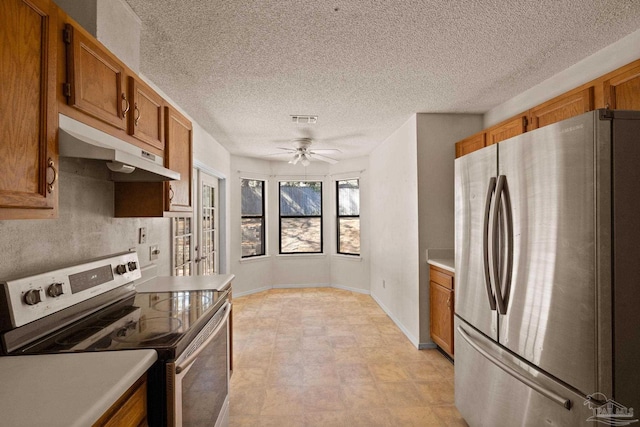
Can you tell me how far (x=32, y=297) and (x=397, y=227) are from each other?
11.6 ft

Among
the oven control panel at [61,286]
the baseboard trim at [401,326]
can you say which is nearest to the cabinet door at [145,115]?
the oven control panel at [61,286]

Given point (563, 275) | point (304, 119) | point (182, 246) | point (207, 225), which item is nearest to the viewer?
point (563, 275)

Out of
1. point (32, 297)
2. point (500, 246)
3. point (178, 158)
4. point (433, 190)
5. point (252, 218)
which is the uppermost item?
point (178, 158)

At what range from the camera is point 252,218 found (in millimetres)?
5805

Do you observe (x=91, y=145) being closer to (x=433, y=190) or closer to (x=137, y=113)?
(x=137, y=113)

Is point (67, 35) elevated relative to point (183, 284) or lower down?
elevated

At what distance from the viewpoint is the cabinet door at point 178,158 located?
211 centimetres

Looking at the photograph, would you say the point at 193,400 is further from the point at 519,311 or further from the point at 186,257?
the point at 186,257

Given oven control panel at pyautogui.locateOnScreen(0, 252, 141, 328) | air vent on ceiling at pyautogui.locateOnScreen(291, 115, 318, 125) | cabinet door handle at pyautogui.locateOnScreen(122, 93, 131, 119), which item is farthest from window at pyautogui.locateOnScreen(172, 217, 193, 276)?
air vent on ceiling at pyautogui.locateOnScreen(291, 115, 318, 125)

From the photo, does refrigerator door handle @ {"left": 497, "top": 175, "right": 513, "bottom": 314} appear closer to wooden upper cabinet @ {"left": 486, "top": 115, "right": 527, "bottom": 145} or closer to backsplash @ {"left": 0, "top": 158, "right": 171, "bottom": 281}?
wooden upper cabinet @ {"left": 486, "top": 115, "right": 527, "bottom": 145}

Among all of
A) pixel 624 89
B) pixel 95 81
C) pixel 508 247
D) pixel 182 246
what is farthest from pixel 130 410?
pixel 624 89

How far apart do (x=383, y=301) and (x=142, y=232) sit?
11.4 feet

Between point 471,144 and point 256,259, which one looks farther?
point 256,259

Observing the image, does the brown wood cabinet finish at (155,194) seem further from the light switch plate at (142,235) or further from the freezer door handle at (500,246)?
the freezer door handle at (500,246)
